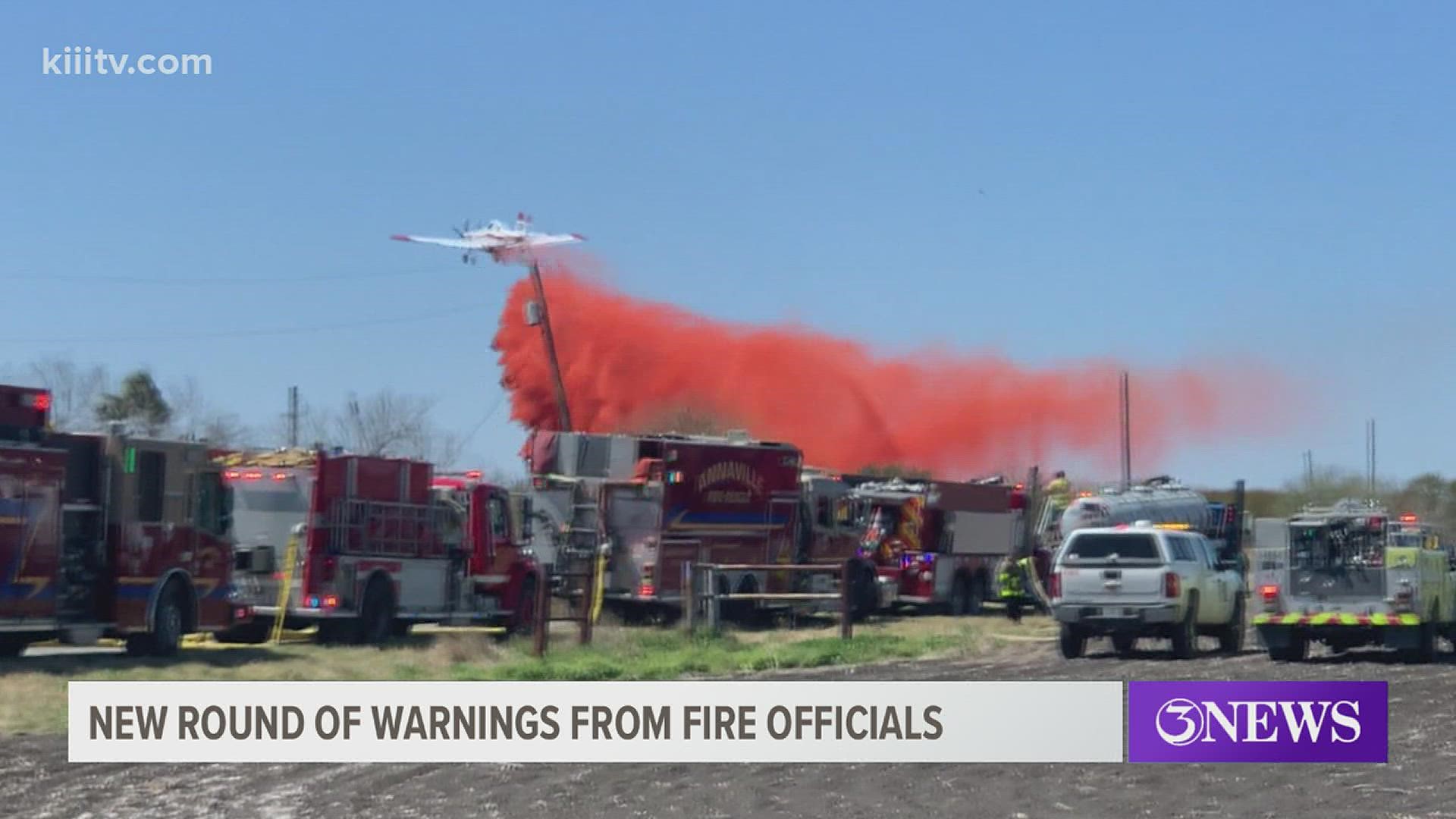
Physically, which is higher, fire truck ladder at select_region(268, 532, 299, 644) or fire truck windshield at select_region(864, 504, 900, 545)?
fire truck windshield at select_region(864, 504, 900, 545)

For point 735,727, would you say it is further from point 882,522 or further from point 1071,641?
point 882,522

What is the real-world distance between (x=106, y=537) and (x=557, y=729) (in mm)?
12000

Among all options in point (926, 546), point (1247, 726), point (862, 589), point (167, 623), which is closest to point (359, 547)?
point (167, 623)

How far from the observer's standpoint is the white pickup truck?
25938 millimetres

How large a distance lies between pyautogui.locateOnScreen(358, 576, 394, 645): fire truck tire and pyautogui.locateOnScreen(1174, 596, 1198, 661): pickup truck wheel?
1113cm

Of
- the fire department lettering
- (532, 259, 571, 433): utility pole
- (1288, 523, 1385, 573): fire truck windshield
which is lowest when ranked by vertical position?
(1288, 523, 1385, 573): fire truck windshield

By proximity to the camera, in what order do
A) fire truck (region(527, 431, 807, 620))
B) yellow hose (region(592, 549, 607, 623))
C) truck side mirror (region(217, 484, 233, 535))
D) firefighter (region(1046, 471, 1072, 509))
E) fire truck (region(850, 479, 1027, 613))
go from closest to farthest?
truck side mirror (region(217, 484, 233, 535))
yellow hose (region(592, 549, 607, 623))
fire truck (region(527, 431, 807, 620))
fire truck (region(850, 479, 1027, 613))
firefighter (region(1046, 471, 1072, 509))

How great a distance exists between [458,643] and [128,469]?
4.81 metres

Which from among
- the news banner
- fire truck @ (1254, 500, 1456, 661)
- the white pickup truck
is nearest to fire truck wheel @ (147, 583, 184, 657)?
the news banner

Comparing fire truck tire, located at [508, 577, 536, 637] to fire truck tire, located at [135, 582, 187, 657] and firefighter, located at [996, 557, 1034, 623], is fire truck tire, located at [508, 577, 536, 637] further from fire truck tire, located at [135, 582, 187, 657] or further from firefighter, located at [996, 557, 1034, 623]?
firefighter, located at [996, 557, 1034, 623]

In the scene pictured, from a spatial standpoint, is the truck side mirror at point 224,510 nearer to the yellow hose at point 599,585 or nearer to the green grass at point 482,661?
the green grass at point 482,661

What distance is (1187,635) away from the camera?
2628 centimetres

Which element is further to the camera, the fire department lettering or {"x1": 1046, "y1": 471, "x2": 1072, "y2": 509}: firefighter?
{"x1": 1046, "y1": 471, "x2": 1072, "y2": 509}: firefighter

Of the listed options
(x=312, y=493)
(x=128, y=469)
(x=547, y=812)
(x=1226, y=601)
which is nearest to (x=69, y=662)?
(x=128, y=469)
